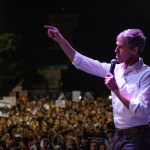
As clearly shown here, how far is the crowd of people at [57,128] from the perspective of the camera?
11.3 m

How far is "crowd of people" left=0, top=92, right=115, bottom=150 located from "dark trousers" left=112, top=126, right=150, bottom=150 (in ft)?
23.2

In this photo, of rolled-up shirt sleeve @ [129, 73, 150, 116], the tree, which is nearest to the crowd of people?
rolled-up shirt sleeve @ [129, 73, 150, 116]

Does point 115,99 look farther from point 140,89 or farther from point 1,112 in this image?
point 1,112

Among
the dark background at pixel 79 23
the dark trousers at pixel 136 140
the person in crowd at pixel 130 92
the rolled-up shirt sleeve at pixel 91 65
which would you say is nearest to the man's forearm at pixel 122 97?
the person in crowd at pixel 130 92

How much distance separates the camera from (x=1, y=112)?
1355 centimetres

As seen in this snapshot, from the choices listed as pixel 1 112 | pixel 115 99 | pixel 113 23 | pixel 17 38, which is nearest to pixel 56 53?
pixel 113 23

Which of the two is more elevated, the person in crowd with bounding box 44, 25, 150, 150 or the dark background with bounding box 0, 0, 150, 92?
the dark background with bounding box 0, 0, 150, 92

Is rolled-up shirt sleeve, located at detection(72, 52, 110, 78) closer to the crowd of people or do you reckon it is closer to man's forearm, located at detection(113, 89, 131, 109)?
man's forearm, located at detection(113, 89, 131, 109)

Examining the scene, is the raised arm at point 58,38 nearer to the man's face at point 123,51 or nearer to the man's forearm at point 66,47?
the man's forearm at point 66,47

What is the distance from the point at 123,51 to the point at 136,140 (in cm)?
54

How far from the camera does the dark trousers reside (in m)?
2.86

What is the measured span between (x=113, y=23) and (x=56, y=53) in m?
4.84

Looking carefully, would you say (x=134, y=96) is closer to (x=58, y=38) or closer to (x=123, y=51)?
(x=123, y=51)

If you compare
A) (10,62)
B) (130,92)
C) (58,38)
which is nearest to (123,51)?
(130,92)
